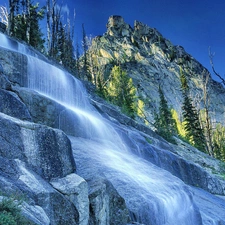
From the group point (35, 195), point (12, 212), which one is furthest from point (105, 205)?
point (12, 212)

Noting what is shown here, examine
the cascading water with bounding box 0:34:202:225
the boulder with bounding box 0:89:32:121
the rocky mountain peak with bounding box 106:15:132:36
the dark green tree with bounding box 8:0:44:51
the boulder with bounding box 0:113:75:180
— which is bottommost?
the cascading water with bounding box 0:34:202:225

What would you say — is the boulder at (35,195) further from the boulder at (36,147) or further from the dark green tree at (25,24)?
the dark green tree at (25,24)

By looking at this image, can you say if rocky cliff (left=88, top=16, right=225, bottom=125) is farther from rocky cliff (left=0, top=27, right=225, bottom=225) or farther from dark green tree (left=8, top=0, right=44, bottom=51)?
rocky cliff (left=0, top=27, right=225, bottom=225)

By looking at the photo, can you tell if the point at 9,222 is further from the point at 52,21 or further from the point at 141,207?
the point at 52,21

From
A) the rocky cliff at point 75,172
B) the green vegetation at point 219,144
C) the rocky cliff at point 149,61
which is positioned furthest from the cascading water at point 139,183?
the rocky cliff at point 149,61

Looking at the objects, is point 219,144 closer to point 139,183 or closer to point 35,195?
point 139,183

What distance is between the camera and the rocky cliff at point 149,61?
66.9m

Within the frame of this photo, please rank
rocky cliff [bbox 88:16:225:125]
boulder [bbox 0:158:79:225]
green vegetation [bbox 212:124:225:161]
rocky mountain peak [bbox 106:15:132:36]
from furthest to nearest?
rocky mountain peak [bbox 106:15:132:36] → rocky cliff [bbox 88:16:225:125] → green vegetation [bbox 212:124:225:161] → boulder [bbox 0:158:79:225]

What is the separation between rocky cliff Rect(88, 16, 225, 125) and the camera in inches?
2633

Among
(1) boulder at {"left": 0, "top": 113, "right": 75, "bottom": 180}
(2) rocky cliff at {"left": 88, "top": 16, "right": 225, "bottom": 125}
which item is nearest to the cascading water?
(1) boulder at {"left": 0, "top": 113, "right": 75, "bottom": 180}

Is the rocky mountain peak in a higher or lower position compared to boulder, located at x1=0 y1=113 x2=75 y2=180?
higher

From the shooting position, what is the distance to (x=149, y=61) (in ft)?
246

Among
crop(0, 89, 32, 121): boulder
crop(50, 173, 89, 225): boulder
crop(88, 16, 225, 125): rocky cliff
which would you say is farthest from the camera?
crop(88, 16, 225, 125): rocky cliff

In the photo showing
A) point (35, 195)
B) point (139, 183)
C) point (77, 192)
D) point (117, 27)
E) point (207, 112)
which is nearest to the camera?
point (35, 195)
